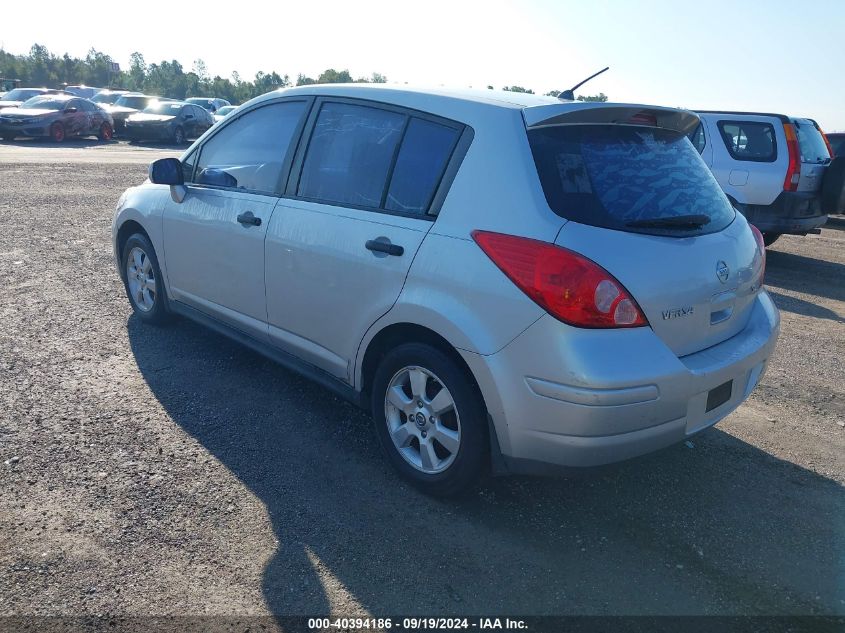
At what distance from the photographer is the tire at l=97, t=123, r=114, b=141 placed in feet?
84.5

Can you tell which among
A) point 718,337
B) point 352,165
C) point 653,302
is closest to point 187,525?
point 352,165

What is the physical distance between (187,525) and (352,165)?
75.6 inches

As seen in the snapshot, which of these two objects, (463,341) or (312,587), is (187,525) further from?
(463,341)

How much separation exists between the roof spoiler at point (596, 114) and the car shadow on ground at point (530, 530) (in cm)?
152

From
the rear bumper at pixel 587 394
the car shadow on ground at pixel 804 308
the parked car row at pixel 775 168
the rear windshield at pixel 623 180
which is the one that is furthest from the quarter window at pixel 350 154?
the parked car row at pixel 775 168

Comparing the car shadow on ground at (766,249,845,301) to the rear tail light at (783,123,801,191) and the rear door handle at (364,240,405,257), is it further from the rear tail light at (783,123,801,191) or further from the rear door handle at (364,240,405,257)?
the rear door handle at (364,240,405,257)

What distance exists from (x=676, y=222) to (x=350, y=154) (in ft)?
5.49

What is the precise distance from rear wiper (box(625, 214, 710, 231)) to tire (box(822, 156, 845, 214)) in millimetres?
6795

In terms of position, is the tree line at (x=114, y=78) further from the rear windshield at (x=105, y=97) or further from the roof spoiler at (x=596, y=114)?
the roof spoiler at (x=596, y=114)

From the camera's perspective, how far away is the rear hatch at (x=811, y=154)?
9015 mm

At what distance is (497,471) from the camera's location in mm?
3074

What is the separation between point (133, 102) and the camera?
29.0 m

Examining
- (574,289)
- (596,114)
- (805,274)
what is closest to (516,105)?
(596,114)

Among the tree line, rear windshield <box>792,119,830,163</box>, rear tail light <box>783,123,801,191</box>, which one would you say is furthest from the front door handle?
the tree line
